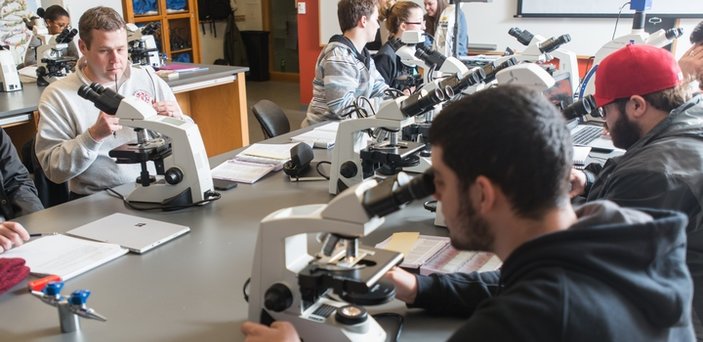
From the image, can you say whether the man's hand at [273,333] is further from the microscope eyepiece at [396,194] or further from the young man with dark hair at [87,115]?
the young man with dark hair at [87,115]

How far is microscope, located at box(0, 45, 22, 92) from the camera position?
12.6ft

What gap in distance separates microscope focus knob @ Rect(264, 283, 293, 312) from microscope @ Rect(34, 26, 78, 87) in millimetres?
3608

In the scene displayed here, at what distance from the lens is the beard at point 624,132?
172cm

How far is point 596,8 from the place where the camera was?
5.28 metres

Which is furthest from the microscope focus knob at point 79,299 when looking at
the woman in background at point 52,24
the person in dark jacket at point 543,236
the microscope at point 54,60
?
the woman in background at point 52,24

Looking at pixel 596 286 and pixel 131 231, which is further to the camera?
pixel 131 231

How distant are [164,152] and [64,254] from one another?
51 centimetres

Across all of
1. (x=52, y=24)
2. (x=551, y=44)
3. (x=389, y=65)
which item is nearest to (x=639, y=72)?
(x=551, y=44)

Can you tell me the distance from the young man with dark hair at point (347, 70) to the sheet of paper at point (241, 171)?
802mm

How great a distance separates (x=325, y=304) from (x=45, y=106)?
1.69 meters

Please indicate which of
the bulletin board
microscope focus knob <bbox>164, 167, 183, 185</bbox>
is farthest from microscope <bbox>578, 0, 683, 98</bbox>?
microscope focus knob <bbox>164, 167, 183, 185</bbox>

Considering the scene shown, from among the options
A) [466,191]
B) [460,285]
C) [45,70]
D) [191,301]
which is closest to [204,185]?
[191,301]

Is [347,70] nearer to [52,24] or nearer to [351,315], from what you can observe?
[351,315]

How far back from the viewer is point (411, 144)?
2.01 meters
